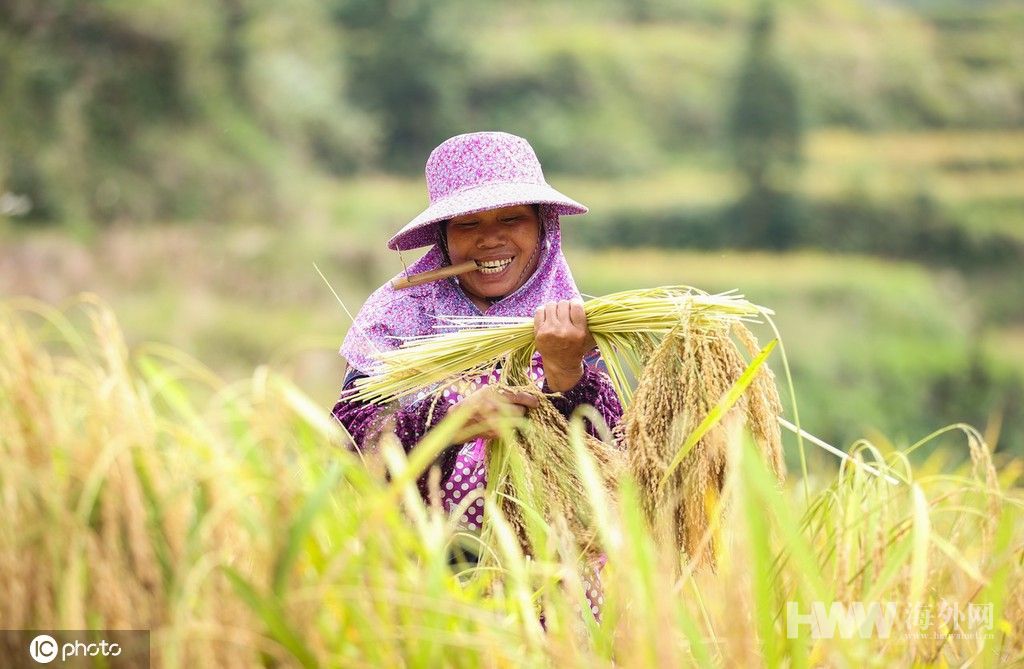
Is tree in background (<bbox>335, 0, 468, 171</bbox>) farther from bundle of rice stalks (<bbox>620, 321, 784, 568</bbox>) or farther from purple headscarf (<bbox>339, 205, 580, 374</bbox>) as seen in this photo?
bundle of rice stalks (<bbox>620, 321, 784, 568</bbox>)

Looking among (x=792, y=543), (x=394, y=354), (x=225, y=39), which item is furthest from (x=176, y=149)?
(x=792, y=543)

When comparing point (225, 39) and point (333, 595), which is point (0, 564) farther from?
point (225, 39)

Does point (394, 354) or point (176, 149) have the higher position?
point (176, 149)

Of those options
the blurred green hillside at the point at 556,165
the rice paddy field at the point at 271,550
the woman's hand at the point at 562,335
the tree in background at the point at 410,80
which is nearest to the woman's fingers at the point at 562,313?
the woman's hand at the point at 562,335

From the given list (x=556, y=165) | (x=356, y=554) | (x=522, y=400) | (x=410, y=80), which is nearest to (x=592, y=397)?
(x=522, y=400)

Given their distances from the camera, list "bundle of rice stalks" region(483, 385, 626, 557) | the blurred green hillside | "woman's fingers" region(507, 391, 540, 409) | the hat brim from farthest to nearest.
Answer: the blurred green hillside → the hat brim → "woman's fingers" region(507, 391, 540, 409) → "bundle of rice stalks" region(483, 385, 626, 557)

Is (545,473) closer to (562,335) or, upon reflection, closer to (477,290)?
(562,335)

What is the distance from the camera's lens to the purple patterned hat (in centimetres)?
245

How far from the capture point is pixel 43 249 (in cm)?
1497

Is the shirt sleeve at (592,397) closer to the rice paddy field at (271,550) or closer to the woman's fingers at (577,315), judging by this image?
the woman's fingers at (577,315)

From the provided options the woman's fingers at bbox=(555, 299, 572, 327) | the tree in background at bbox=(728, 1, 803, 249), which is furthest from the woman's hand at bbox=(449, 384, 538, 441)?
the tree in background at bbox=(728, 1, 803, 249)

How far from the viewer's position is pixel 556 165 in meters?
22.9

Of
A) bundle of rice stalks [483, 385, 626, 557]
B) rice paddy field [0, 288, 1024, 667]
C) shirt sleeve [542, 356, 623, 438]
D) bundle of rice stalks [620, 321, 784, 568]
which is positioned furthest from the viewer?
shirt sleeve [542, 356, 623, 438]

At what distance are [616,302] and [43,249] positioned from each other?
14154 millimetres
